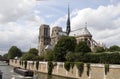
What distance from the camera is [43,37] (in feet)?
517

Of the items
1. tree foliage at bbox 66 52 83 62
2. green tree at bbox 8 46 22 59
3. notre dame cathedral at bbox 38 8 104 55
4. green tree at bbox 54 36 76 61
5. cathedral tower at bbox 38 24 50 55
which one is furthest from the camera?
green tree at bbox 8 46 22 59

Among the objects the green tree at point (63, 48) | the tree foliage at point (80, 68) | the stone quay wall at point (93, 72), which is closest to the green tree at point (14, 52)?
the green tree at point (63, 48)

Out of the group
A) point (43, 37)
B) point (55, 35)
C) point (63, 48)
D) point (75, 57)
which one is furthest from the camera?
point (43, 37)

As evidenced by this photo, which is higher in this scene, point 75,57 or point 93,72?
point 75,57

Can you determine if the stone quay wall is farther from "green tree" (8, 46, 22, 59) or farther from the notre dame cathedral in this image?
"green tree" (8, 46, 22, 59)

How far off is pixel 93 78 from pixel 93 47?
62.7m

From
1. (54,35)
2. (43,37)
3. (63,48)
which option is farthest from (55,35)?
(63,48)

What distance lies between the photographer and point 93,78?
52.2 metres

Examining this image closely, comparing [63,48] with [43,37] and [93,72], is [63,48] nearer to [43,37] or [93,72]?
[93,72]

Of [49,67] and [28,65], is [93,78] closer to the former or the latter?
[49,67]

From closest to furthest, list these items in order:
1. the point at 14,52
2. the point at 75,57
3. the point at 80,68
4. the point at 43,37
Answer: the point at 80,68 < the point at 75,57 < the point at 43,37 < the point at 14,52

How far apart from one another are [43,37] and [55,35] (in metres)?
13.1

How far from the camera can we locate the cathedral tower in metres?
157

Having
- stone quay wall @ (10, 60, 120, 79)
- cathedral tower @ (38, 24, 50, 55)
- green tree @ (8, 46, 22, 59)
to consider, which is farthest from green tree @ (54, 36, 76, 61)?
green tree @ (8, 46, 22, 59)
